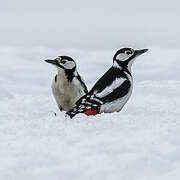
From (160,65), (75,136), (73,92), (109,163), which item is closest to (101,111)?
(73,92)

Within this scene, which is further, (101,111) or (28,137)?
(101,111)

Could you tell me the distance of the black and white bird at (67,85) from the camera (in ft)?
30.8

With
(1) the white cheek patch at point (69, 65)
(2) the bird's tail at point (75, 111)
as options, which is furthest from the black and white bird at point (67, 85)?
(2) the bird's tail at point (75, 111)

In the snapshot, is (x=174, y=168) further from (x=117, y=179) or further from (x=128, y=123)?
(x=128, y=123)

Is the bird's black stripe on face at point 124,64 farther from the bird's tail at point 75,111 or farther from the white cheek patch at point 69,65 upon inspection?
the bird's tail at point 75,111

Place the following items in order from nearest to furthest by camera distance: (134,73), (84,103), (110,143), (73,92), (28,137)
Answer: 1. (110,143)
2. (28,137)
3. (84,103)
4. (73,92)
5. (134,73)

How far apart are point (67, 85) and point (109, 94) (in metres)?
1.14

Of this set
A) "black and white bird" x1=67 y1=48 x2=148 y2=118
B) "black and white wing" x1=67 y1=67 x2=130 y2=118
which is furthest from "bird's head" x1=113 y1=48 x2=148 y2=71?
"black and white wing" x1=67 y1=67 x2=130 y2=118

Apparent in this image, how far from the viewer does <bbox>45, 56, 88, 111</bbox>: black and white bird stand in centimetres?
939

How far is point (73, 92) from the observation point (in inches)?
370

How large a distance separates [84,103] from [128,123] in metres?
1.18

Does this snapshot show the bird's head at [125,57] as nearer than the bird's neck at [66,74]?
Yes

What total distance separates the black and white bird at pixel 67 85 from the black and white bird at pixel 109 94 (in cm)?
69

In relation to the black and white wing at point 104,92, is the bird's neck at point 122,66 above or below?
above
